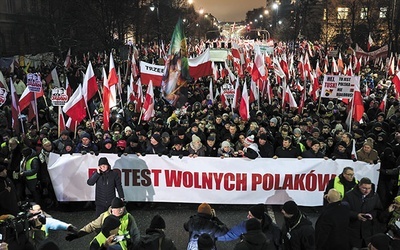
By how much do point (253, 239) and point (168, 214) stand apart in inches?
149

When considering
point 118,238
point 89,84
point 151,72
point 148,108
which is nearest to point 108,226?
→ point 118,238

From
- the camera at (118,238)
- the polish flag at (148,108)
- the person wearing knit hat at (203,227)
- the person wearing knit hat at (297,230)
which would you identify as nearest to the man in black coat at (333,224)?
the person wearing knit hat at (297,230)

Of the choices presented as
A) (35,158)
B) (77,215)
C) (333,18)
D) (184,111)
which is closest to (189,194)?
(77,215)

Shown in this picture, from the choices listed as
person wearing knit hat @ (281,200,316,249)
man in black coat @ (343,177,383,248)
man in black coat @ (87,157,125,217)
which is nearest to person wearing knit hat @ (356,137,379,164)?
man in black coat @ (343,177,383,248)

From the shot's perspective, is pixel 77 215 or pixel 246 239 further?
pixel 77 215

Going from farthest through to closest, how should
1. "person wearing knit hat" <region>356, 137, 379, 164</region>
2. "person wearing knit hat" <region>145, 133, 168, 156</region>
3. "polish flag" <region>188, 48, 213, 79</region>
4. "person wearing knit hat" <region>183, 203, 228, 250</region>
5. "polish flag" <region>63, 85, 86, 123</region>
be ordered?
"polish flag" <region>188, 48, 213, 79</region> < "polish flag" <region>63, 85, 86, 123</region> < "person wearing knit hat" <region>145, 133, 168, 156</region> < "person wearing knit hat" <region>356, 137, 379, 164</region> < "person wearing knit hat" <region>183, 203, 228, 250</region>

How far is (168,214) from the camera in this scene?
7574 millimetres

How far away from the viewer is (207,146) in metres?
8.63

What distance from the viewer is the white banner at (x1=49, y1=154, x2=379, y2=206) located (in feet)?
24.6

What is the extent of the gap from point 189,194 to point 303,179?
2115 millimetres

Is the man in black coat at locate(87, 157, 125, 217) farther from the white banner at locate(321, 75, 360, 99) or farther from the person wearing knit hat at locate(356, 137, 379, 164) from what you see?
the white banner at locate(321, 75, 360, 99)

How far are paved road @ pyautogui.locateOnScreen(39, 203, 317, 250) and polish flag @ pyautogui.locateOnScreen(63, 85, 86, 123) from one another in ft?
7.33

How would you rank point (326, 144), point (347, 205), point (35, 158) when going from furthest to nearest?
1. point (326, 144)
2. point (35, 158)
3. point (347, 205)

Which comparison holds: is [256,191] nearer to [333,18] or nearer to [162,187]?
[162,187]
